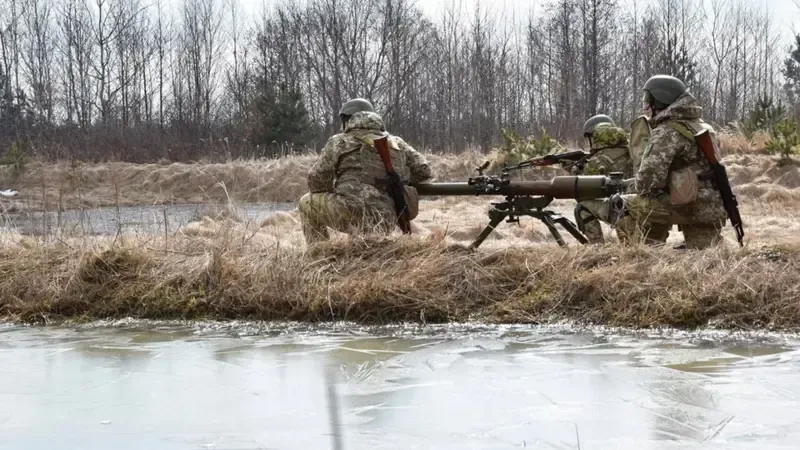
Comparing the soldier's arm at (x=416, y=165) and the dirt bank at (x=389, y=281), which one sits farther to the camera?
the soldier's arm at (x=416, y=165)

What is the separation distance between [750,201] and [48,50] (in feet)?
108

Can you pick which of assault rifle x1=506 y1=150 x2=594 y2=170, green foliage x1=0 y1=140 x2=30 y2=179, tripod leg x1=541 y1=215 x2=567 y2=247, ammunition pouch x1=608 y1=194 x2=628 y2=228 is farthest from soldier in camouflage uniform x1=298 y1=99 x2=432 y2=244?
green foliage x1=0 y1=140 x2=30 y2=179

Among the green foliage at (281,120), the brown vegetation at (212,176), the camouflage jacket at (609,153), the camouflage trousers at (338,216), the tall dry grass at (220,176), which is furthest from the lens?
the green foliage at (281,120)

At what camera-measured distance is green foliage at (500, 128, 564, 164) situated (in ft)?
50.2

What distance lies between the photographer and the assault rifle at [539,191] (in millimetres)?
7186

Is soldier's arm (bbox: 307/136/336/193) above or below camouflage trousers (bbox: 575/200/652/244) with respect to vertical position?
above

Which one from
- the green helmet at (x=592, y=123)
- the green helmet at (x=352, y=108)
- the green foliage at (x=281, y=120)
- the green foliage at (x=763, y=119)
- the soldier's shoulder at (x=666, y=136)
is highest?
the green foliage at (x=281, y=120)

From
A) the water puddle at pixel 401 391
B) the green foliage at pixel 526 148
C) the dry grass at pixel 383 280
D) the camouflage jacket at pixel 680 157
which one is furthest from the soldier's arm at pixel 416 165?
the green foliage at pixel 526 148

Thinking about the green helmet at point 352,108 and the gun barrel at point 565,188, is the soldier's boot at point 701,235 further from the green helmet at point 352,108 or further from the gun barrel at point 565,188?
the green helmet at point 352,108

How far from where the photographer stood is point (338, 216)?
8.02 metres

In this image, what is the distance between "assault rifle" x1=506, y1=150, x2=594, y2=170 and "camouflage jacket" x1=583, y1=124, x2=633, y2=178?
0.09m

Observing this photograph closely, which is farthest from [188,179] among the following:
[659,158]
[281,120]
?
[659,158]

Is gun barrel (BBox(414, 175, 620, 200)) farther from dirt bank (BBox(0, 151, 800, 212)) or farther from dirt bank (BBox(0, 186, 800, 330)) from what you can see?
dirt bank (BBox(0, 151, 800, 212))

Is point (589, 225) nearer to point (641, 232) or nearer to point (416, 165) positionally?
point (641, 232)
